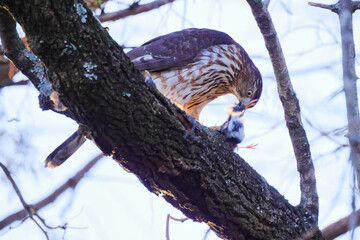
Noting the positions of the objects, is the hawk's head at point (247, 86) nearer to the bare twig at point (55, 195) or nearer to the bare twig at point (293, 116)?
the bare twig at point (293, 116)

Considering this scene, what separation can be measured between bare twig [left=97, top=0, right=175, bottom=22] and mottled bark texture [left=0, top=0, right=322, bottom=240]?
2.43 meters

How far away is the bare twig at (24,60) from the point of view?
264 cm

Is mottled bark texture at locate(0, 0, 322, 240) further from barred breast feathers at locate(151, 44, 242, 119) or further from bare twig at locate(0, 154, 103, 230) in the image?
bare twig at locate(0, 154, 103, 230)

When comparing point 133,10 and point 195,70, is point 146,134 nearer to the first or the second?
point 195,70

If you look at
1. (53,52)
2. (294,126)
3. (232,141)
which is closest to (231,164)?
(232,141)

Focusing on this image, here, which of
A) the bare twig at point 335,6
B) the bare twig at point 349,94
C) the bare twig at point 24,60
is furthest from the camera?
the bare twig at point 24,60

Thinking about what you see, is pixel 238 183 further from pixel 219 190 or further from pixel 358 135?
pixel 358 135

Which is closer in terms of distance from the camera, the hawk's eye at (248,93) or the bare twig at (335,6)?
the bare twig at (335,6)

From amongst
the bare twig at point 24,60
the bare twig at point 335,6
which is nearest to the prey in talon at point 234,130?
the bare twig at point 335,6

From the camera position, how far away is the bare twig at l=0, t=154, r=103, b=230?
3596mm

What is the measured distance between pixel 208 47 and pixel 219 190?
1893 millimetres

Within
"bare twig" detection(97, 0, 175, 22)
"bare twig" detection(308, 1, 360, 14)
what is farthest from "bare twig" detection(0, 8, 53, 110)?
"bare twig" detection(97, 0, 175, 22)

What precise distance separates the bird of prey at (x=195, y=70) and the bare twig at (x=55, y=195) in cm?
71

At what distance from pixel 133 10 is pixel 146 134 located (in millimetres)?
2667
